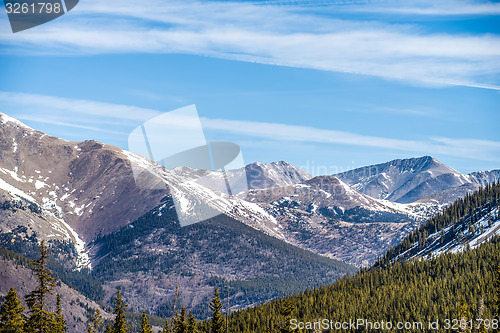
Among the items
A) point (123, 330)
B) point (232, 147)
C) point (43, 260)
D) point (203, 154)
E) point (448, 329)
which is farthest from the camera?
point (448, 329)

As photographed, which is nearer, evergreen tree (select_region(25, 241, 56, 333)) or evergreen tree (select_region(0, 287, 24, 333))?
evergreen tree (select_region(25, 241, 56, 333))

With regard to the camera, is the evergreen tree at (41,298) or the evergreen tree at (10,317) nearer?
the evergreen tree at (41,298)

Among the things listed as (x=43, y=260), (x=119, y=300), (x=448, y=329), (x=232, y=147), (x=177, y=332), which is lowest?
(x=448, y=329)

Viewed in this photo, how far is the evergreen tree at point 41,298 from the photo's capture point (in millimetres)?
96438

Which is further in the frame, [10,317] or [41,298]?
[10,317]

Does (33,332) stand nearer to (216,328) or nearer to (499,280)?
(216,328)

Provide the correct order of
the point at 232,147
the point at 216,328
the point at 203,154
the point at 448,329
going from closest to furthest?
the point at 232,147 < the point at 203,154 < the point at 216,328 < the point at 448,329

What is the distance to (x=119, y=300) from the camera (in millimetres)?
118000

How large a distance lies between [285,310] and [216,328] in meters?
31.1

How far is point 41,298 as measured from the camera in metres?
97.2

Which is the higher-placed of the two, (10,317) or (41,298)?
(41,298)

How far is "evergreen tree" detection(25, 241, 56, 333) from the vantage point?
96.4m

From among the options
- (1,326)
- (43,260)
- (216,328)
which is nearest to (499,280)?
(216,328)

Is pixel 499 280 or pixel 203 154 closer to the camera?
pixel 203 154
